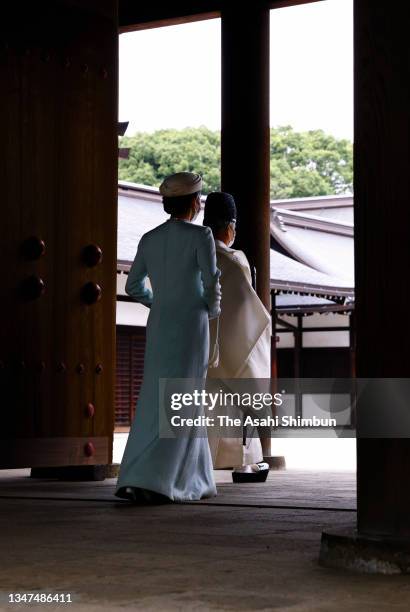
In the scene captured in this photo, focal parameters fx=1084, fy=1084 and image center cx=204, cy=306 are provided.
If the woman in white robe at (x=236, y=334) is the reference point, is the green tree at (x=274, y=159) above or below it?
above

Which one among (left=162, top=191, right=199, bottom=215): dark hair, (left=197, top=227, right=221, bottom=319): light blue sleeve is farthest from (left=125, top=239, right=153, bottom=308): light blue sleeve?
(left=197, top=227, right=221, bottom=319): light blue sleeve

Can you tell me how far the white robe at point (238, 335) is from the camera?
19.1 ft

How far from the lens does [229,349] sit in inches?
232

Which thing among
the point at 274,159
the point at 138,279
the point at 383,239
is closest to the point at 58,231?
the point at 138,279

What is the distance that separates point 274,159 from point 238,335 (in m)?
38.0

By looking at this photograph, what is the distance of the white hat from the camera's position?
15.6 feet

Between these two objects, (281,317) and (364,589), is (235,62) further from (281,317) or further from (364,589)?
(281,317)

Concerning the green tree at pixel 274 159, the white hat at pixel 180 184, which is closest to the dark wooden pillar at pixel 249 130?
the white hat at pixel 180 184

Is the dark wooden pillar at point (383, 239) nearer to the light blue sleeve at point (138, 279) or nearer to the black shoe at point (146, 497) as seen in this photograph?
the black shoe at point (146, 497)

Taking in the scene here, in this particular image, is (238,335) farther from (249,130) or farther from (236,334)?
(249,130)

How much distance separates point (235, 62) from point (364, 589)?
5.49 metres

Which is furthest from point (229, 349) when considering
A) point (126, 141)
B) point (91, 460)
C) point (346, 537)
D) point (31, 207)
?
point (126, 141)

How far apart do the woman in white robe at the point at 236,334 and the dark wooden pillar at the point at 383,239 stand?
313 cm

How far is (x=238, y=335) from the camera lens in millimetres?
5891
